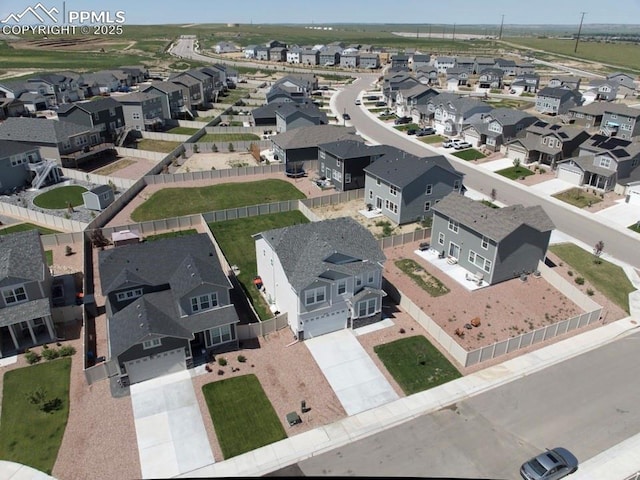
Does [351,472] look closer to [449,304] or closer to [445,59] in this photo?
[449,304]

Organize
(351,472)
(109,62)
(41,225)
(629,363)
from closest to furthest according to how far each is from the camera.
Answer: (351,472), (629,363), (41,225), (109,62)

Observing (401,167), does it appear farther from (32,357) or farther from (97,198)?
(32,357)

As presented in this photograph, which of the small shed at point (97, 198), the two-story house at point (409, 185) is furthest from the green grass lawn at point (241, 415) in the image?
the small shed at point (97, 198)

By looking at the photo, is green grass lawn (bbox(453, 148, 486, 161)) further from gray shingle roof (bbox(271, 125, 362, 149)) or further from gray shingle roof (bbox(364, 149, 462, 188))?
gray shingle roof (bbox(364, 149, 462, 188))

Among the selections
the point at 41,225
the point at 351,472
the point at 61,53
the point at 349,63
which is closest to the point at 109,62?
the point at 61,53

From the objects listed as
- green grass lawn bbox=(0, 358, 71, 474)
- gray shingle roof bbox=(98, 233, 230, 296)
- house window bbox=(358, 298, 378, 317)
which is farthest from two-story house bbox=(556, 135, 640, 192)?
green grass lawn bbox=(0, 358, 71, 474)

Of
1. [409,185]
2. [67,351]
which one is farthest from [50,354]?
[409,185]
